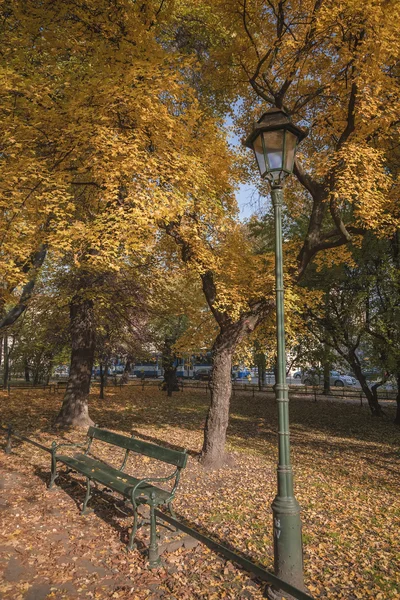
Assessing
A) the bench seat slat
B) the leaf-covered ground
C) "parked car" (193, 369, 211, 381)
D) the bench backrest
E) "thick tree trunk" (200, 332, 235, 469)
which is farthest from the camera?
"parked car" (193, 369, 211, 381)

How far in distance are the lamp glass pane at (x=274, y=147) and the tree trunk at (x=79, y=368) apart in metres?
8.68

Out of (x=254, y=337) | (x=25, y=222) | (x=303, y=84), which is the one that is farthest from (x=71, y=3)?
(x=254, y=337)

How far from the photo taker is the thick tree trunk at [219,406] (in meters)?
8.69

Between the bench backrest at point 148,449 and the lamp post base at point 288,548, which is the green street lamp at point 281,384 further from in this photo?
the bench backrest at point 148,449

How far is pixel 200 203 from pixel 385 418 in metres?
14.6

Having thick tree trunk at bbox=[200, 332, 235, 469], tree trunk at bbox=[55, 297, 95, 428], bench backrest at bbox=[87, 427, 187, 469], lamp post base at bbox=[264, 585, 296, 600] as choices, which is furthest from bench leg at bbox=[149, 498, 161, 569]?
tree trunk at bbox=[55, 297, 95, 428]

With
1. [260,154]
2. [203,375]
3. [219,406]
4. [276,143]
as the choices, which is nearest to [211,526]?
[219,406]

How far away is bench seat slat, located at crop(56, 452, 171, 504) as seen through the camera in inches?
191

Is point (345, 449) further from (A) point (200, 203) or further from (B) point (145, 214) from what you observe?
(B) point (145, 214)

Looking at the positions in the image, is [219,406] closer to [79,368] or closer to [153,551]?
[153,551]

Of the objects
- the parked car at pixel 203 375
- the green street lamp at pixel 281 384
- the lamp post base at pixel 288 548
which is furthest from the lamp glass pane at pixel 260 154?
the parked car at pixel 203 375

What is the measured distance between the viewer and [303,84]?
10.0 meters

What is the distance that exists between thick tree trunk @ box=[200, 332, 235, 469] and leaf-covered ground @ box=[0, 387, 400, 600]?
1.30ft

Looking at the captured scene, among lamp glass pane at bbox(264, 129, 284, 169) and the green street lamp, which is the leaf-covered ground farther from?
lamp glass pane at bbox(264, 129, 284, 169)
